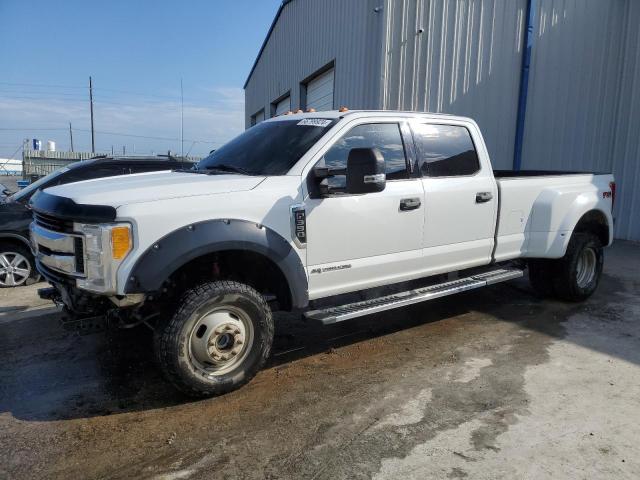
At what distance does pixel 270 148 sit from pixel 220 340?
163 cm

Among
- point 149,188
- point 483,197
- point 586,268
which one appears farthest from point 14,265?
point 586,268

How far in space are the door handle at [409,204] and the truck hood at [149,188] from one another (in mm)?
1235

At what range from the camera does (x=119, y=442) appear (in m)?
3.14

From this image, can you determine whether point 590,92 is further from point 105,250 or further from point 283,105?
point 283,105

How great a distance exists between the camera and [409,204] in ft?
14.5

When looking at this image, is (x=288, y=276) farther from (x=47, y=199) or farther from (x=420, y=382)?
(x=47, y=199)

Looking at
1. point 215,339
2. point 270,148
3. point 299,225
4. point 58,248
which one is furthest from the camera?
point 270,148

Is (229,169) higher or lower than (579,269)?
higher

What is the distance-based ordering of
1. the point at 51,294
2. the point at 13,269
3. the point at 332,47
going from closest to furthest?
the point at 51,294, the point at 13,269, the point at 332,47

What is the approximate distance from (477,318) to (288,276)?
268 cm

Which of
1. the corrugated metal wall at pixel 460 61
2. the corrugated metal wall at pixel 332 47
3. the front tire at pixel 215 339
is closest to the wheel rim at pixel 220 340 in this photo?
the front tire at pixel 215 339

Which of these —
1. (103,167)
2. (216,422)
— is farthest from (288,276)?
(103,167)

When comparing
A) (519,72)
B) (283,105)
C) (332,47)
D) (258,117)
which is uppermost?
(332,47)

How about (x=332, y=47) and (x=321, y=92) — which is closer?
(x=332, y=47)
